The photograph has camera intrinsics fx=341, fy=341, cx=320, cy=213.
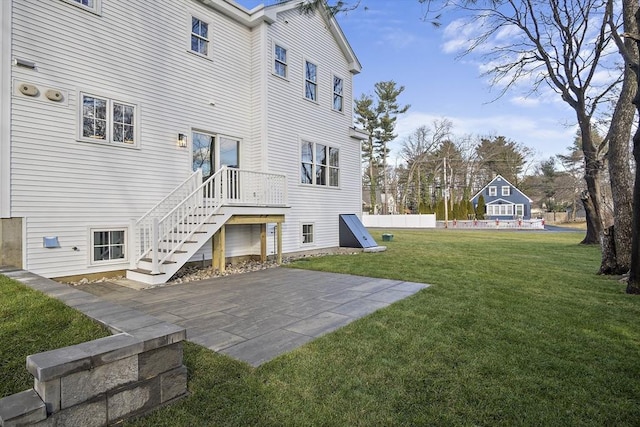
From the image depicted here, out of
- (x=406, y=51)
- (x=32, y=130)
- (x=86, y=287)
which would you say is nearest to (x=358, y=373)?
(x=86, y=287)

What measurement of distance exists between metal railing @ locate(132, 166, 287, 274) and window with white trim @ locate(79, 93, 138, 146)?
1478 millimetres

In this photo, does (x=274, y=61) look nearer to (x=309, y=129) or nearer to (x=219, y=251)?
(x=309, y=129)

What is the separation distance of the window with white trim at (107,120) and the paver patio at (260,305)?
280cm

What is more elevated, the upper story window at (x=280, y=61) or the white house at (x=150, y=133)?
the upper story window at (x=280, y=61)

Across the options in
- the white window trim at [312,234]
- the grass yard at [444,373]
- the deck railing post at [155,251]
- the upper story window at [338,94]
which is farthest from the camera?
the upper story window at [338,94]

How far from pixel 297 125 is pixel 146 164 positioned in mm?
4748

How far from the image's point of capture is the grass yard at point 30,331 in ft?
7.97

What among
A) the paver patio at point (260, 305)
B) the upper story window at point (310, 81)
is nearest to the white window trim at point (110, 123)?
the paver patio at point (260, 305)

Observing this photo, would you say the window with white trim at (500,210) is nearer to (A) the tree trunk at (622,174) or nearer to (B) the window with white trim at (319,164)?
(B) the window with white trim at (319,164)

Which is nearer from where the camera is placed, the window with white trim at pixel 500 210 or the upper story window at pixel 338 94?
the upper story window at pixel 338 94

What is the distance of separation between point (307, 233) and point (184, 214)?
488 centimetres

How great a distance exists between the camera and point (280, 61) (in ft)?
32.8

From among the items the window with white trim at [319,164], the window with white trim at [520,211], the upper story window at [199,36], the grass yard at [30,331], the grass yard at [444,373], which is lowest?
the grass yard at [444,373]

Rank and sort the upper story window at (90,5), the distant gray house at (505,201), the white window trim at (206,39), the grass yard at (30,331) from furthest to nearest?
the distant gray house at (505,201) < the white window trim at (206,39) < the upper story window at (90,5) < the grass yard at (30,331)
